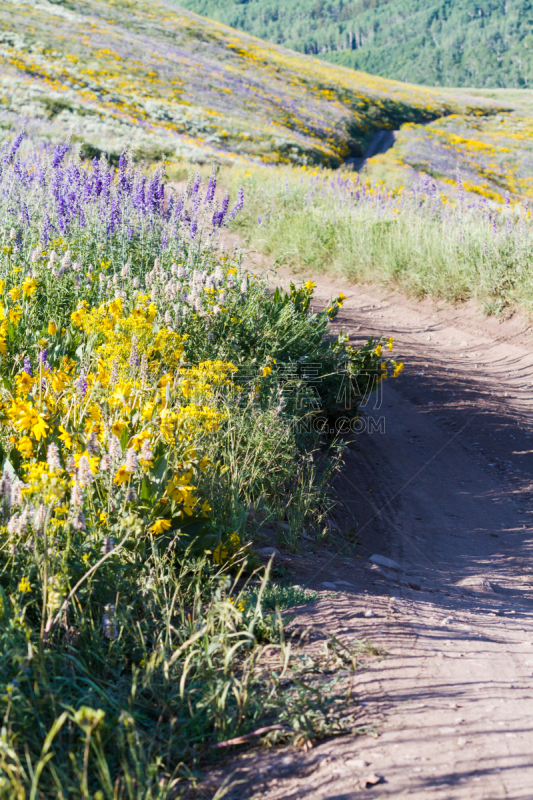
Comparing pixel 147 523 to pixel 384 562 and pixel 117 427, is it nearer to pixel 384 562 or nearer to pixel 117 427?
pixel 117 427

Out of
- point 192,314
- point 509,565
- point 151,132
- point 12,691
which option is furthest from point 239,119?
point 12,691

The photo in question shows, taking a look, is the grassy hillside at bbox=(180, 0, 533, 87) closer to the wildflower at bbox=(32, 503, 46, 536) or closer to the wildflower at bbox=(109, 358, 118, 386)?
the wildflower at bbox=(109, 358, 118, 386)

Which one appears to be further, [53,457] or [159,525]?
[159,525]

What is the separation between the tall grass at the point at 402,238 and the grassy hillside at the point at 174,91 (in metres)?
5.96

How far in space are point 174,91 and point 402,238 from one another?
1980 centimetres

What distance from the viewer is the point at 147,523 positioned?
86.4 inches

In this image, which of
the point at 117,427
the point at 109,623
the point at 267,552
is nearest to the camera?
the point at 109,623

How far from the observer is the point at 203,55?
31656 millimetres

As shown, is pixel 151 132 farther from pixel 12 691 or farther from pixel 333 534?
pixel 12 691

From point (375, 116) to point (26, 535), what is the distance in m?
34.4

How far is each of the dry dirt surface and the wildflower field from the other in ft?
0.49

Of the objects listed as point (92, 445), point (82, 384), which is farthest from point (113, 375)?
point (92, 445)

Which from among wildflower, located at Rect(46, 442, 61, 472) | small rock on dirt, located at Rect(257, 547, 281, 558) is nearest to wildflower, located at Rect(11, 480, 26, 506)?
wildflower, located at Rect(46, 442, 61, 472)

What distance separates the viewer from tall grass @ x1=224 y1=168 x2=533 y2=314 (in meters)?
7.54
